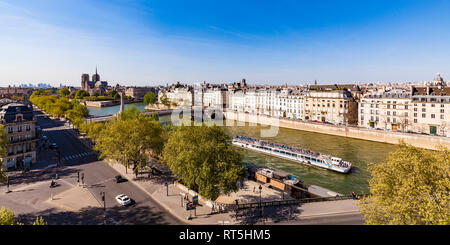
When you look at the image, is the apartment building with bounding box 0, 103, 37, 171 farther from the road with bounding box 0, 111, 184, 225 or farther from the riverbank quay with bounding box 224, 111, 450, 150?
the riverbank quay with bounding box 224, 111, 450, 150

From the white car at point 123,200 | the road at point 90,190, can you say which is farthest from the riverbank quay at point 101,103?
the white car at point 123,200

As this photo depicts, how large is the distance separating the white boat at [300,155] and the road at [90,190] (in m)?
24.2

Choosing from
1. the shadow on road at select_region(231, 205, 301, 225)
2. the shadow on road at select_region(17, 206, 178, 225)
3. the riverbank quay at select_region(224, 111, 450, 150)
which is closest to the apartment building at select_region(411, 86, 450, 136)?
the riverbank quay at select_region(224, 111, 450, 150)

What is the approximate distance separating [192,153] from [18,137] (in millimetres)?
27504

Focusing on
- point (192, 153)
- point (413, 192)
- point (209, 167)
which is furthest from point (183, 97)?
point (413, 192)

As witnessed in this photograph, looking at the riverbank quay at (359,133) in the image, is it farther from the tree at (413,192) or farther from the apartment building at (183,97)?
the apartment building at (183,97)

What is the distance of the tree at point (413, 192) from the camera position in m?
11.1

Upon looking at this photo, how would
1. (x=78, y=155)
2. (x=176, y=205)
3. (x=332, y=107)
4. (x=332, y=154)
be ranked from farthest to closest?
1. (x=332, y=107)
2. (x=332, y=154)
3. (x=78, y=155)
4. (x=176, y=205)

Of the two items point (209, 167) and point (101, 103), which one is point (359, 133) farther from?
point (101, 103)

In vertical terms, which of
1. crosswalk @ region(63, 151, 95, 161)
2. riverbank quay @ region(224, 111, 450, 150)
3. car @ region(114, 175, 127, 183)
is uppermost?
riverbank quay @ region(224, 111, 450, 150)

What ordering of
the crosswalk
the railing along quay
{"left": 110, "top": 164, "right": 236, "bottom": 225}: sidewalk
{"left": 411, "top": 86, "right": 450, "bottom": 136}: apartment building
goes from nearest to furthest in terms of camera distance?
1. {"left": 110, "top": 164, "right": 236, "bottom": 225}: sidewalk
2. the railing along quay
3. the crosswalk
4. {"left": 411, "top": 86, "right": 450, "bottom": 136}: apartment building

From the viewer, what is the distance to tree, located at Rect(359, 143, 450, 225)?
11102mm

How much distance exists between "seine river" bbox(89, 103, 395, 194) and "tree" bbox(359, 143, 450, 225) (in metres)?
13.6

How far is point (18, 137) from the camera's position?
1262 inches
